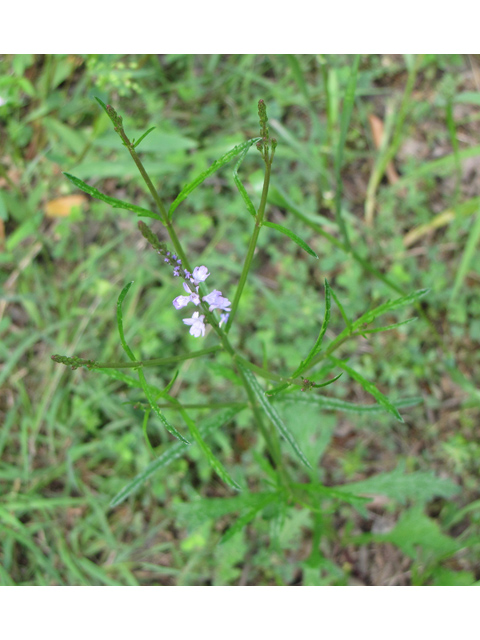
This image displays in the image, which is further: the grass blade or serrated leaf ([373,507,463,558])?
the grass blade

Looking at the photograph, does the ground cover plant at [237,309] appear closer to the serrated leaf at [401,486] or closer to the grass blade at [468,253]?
the grass blade at [468,253]

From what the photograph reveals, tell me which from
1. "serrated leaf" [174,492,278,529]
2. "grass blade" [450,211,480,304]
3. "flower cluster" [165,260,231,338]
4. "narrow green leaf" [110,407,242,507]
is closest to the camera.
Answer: "flower cluster" [165,260,231,338]

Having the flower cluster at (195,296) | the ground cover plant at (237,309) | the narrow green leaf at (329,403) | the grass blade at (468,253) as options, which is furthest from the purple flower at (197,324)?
the grass blade at (468,253)

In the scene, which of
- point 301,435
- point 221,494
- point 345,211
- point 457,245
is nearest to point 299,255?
point 345,211

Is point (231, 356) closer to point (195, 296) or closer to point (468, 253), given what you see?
point (195, 296)

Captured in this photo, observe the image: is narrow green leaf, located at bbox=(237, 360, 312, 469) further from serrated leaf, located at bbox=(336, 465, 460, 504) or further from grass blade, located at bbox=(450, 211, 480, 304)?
grass blade, located at bbox=(450, 211, 480, 304)

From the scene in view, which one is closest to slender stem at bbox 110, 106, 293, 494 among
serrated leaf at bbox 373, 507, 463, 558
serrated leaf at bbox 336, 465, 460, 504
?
serrated leaf at bbox 336, 465, 460, 504

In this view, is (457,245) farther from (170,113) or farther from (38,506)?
(38,506)

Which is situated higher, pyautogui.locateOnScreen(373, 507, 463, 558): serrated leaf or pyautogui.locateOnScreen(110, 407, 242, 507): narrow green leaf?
pyautogui.locateOnScreen(110, 407, 242, 507): narrow green leaf

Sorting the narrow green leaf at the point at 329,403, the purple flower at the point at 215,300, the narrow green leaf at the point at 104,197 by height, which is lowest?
the narrow green leaf at the point at 329,403

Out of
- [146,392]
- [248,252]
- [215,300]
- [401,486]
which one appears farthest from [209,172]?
[401,486]
